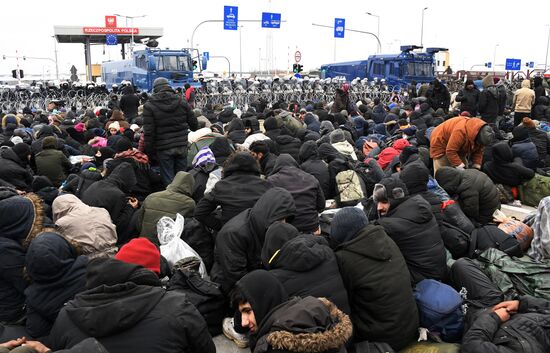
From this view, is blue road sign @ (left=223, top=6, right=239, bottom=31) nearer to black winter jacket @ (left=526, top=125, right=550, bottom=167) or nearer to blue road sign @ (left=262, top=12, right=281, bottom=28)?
blue road sign @ (left=262, top=12, right=281, bottom=28)

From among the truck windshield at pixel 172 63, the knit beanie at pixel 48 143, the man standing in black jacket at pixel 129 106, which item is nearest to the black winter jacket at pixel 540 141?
the knit beanie at pixel 48 143

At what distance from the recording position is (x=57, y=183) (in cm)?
736

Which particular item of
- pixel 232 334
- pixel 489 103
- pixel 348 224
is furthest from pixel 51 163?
pixel 489 103

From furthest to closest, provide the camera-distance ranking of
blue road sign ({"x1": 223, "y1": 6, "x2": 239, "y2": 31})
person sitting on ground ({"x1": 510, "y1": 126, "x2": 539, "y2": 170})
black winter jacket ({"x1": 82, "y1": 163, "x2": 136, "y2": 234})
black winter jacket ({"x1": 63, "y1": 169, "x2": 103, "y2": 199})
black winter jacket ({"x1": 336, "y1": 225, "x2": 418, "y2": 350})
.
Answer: blue road sign ({"x1": 223, "y1": 6, "x2": 239, "y2": 31}), person sitting on ground ({"x1": 510, "y1": 126, "x2": 539, "y2": 170}), black winter jacket ({"x1": 63, "y1": 169, "x2": 103, "y2": 199}), black winter jacket ({"x1": 82, "y1": 163, "x2": 136, "y2": 234}), black winter jacket ({"x1": 336, "y1": 225, "x2": 418, "y2": 350})

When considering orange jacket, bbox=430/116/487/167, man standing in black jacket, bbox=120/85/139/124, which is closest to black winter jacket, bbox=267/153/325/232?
orange jacket, bbox=430/116/487/167

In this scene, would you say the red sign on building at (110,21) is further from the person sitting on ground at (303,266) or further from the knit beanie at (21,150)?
the person sitting on ground at (303,266)

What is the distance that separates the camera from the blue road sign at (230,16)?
91.1 ft

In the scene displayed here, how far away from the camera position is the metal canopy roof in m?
39.9

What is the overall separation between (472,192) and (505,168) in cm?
219

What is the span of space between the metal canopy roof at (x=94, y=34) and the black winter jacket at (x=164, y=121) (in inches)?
1452

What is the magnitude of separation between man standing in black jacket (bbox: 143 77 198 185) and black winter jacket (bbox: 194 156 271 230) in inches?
102

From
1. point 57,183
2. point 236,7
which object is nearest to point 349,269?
point 57,183

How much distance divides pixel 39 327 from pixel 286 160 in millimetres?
3200

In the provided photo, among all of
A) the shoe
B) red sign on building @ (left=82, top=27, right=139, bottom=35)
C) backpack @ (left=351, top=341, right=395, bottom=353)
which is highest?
red sign on building @ (left=82, top=27, right=139, bottom=35)
